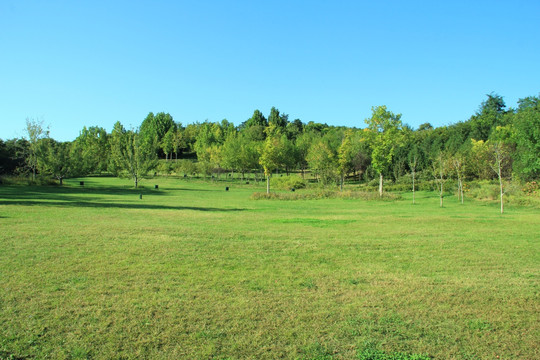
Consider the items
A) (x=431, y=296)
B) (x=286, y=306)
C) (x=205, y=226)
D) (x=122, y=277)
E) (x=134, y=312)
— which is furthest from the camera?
(x=205, y=226)

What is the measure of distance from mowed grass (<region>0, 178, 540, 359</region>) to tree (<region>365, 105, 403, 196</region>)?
33.6 meters

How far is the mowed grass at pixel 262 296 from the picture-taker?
17.7 ft

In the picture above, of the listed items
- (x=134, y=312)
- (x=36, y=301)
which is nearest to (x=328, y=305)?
(x=134, y=312)

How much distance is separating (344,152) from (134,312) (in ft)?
166

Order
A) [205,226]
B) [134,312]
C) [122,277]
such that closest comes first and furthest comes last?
[134,312]
[122,277]
[205,226]

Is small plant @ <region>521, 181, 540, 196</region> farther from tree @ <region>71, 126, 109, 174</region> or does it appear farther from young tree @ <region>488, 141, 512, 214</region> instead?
tree @ <region>71, 126, 109, 174</region>

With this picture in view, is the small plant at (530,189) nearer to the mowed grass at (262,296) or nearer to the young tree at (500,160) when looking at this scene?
the young tree at (500,160)

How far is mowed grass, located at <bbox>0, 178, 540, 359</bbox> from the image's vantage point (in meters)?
5.39

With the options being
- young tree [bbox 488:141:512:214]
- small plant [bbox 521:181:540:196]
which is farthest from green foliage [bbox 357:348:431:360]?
small plant [bbox 521:181:540:196]

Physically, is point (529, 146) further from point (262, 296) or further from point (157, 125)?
point (157, 125)

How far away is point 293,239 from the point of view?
13.3m

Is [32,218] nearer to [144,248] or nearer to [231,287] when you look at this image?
[144,248]

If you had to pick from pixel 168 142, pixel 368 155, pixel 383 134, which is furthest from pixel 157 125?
pixel 383 134

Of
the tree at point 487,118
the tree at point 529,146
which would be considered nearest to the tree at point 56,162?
the tree at point 529,146
